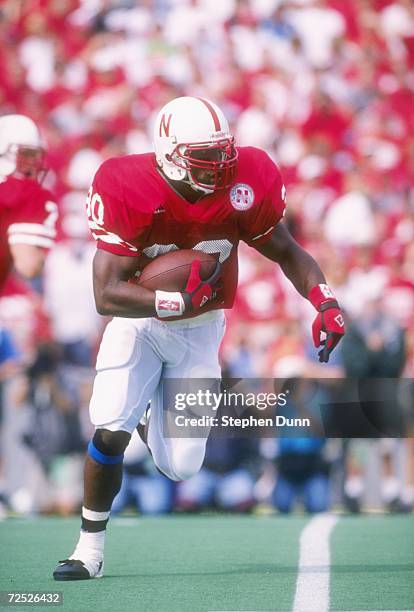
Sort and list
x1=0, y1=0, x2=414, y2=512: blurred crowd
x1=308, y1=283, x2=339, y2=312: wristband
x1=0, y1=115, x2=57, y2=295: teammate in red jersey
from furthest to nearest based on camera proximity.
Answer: x1=0, y1=0, x2=414, y2=512: blurred crowd, x1=0, y1=115, x2=57, y2=295: teammate in red jersey, x1=308, y1=283, x2=339, y2=312: wristband

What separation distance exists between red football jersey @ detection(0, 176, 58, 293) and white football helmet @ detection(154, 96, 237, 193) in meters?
0.84

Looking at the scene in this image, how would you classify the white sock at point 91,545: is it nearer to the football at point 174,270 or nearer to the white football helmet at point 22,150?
the football at point 174,270

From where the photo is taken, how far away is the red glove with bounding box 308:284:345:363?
12.3ft

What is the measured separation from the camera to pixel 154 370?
388cm

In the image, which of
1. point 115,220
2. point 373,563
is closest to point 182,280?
point 115,220

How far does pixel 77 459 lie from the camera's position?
638cm

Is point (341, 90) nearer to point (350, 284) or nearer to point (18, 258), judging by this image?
point (350, 284)

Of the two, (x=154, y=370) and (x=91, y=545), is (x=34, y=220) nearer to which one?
(x=154, y=370)

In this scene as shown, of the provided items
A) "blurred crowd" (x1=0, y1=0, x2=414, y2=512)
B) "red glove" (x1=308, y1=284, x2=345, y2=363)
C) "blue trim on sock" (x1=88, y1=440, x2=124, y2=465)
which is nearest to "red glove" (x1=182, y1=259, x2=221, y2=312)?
"red glove" (x1=308, y1=284, x2=345, y2=363)

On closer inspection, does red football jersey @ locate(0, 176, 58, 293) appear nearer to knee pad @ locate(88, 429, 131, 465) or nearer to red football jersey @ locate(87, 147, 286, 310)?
red football jersey @ locate(87, 147, 286, 310)

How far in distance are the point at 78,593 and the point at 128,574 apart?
0.55 metres

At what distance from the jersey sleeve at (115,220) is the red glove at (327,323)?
0.63 meters

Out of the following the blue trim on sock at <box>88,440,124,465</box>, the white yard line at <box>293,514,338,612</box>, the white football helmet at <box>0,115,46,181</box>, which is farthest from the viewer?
the white football helmet at <box>0,115,46,181</box>

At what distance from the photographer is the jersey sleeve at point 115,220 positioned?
364 cm
